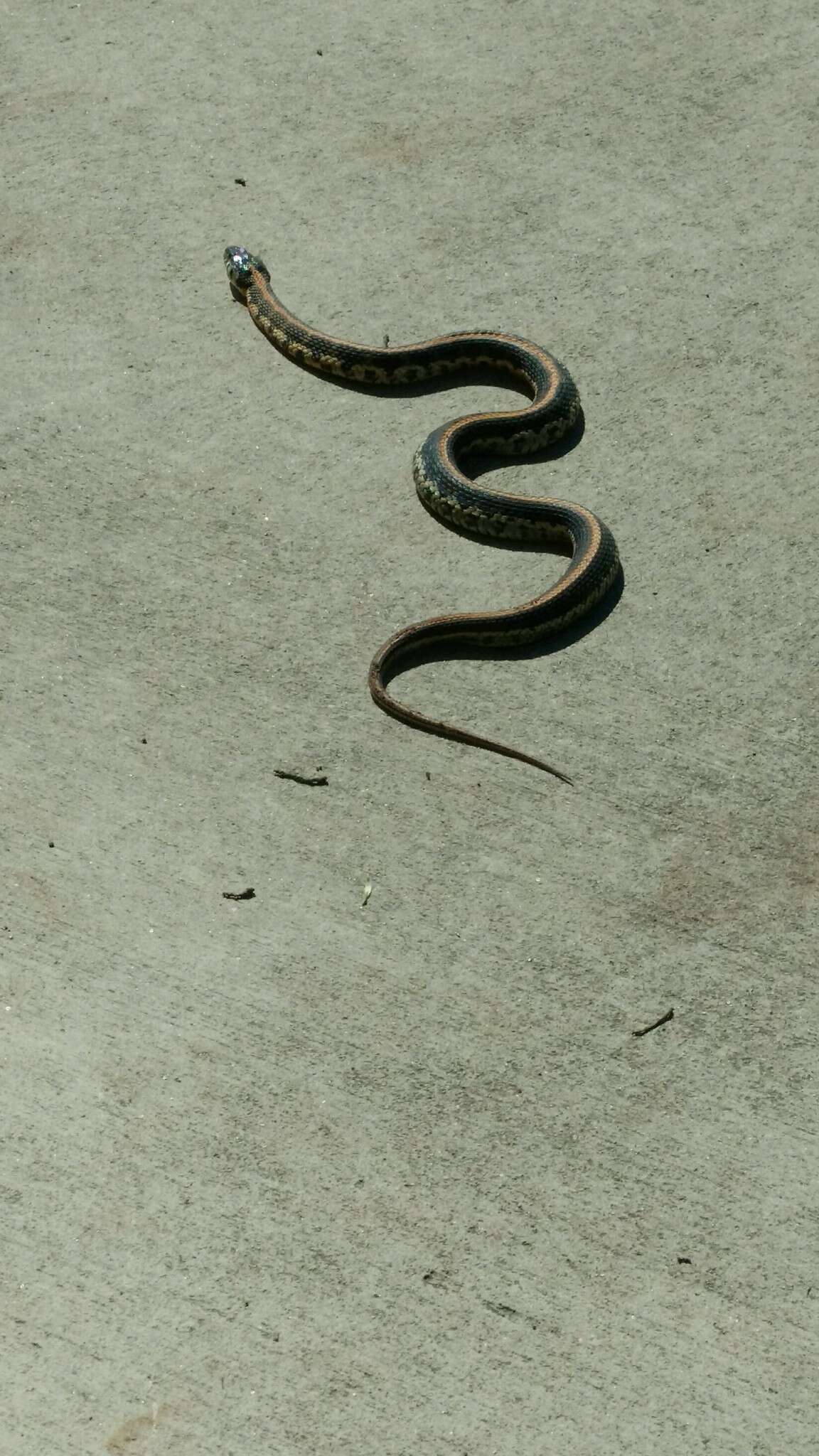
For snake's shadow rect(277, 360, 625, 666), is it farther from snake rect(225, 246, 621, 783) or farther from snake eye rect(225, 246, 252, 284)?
snake eye rect(225, 246, 252, 284)

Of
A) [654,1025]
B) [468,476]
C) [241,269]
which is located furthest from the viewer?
[241,269]

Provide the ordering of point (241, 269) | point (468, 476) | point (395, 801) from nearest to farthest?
point (395, 801) → point (468, 476) → point (241, 269)

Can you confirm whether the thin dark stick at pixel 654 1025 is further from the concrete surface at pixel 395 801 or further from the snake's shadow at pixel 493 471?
the snake's shadow at pixel 493 471

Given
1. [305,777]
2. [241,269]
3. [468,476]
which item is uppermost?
[241,269]

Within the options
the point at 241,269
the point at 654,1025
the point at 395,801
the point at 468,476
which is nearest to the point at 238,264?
the point at 241,269

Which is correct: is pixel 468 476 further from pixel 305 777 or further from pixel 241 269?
pixel 305 777

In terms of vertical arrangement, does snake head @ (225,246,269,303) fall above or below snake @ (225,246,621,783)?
above

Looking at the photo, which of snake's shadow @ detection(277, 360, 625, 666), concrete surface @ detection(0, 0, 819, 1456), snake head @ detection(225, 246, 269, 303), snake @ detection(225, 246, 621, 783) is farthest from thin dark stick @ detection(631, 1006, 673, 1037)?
snake head @ detection(225, 246, 269, 303)
